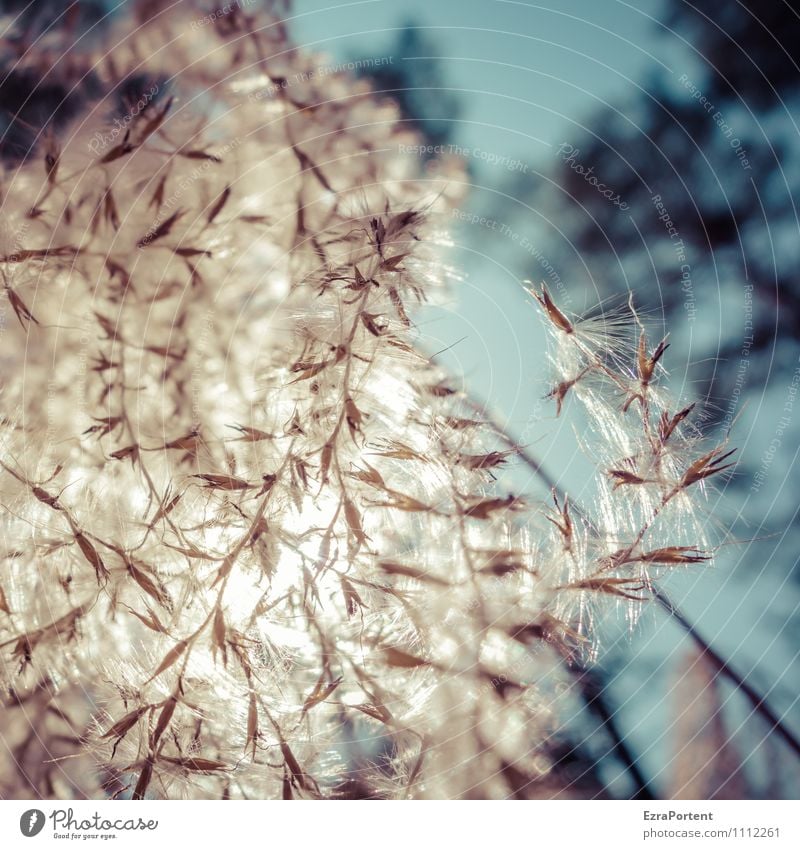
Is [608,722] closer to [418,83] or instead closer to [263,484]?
[263,484]


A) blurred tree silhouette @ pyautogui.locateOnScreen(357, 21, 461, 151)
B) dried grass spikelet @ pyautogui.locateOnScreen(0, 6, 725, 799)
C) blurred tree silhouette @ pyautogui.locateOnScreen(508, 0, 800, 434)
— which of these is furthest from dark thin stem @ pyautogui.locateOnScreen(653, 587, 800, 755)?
blurred tree silhouette @ pyautogui.locateOnScreen(357, 21, 461, 151)

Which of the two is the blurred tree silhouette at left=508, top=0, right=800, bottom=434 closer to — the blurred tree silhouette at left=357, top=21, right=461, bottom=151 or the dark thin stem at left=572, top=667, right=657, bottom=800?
the blurred tree silhouette at left=357, top=21, right=461, bottom=151

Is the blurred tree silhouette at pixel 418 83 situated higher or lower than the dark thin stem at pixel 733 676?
Answer: higher

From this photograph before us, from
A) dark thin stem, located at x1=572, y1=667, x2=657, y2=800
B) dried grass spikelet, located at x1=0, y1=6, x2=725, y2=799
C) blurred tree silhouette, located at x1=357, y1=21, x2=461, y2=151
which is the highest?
blurred tree silhouette, located at x1=357, y1=21, x2=461, y2=151

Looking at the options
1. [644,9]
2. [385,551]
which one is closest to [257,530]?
[385,551]

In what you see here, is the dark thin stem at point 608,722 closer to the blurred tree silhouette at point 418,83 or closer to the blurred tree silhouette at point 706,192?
the blurred tree silhouette at point 706,192

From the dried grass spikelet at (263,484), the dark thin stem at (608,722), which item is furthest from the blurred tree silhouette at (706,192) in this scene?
the dark thin stem at (608,722)

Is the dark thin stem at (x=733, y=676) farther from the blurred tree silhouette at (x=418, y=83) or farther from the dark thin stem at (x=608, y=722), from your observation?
the blurred tree silhouette at (x=418, y=83)

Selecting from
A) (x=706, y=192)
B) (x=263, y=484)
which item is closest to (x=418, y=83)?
(x=706, y=192)

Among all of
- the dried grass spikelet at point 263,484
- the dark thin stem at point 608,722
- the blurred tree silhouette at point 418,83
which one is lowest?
the dark thin stem at point 608,722
